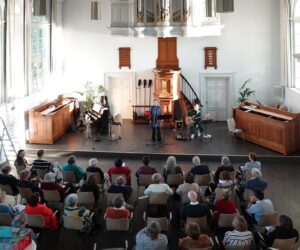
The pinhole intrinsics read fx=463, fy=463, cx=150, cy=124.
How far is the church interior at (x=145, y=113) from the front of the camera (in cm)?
898

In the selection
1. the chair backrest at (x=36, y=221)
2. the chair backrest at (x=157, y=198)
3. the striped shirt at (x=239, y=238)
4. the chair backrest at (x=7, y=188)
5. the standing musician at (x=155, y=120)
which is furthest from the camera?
the standing musician at (x=155, y=120)

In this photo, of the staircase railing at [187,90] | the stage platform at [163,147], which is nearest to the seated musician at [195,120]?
the stage platform at [163,147]

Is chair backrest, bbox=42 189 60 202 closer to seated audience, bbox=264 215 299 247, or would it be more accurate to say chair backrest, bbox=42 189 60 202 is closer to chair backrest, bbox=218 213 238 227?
chair backrest, bbox=218 213 238 227

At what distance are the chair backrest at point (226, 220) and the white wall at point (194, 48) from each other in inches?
482

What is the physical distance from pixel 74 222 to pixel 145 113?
11.9 m

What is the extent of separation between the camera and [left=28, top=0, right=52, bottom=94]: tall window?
17109 mm

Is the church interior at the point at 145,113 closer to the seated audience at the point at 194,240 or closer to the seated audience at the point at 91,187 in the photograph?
the seated audience at the point at 91,187

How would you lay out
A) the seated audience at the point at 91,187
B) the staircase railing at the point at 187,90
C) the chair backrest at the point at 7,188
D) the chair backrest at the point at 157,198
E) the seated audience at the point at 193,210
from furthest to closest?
the staircase railing at the point at 187,90
the chair backrest at the point at 7,188
the seated audience at the point at 91,187
the chair backrest at the point at 157,198
the seated audience at the point at 193,210

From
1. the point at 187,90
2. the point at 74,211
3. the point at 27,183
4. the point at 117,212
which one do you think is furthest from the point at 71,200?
the point at 187,90

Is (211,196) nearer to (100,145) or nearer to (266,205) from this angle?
(266,205)

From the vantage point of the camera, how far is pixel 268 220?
795cm

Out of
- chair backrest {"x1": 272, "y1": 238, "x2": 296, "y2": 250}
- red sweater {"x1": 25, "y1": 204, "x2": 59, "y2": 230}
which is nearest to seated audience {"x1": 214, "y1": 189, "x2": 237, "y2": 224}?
chair backrest {"x1": 272, "y1": 238, "x2": 296, "y2": 250}

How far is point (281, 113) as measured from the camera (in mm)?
15578

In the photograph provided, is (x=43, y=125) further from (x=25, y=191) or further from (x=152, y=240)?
(x=152, y=240)
